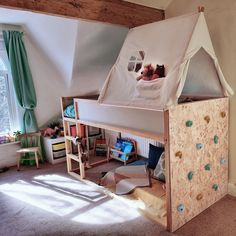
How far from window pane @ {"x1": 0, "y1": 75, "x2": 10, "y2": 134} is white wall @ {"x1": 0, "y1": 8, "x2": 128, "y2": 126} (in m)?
0.53

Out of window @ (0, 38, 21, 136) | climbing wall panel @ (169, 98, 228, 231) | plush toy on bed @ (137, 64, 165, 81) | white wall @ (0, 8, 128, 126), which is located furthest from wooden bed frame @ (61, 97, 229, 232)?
window @ (0, 38, 21, 136)

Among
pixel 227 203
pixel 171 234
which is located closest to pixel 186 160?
pixel 171 234

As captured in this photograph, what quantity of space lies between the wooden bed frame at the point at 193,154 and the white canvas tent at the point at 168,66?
0.53 ft

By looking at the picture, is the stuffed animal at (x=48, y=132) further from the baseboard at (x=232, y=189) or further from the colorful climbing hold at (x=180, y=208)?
the baseboard at (x=232, y=189)

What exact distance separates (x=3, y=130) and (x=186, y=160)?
351 centimetres

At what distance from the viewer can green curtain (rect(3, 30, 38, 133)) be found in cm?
405

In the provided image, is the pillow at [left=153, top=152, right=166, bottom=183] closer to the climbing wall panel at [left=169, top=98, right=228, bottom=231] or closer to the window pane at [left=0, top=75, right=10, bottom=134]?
the climbing wall panel at [left=169, top=98, right=228, bottom=231]

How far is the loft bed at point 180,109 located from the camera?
220 cm

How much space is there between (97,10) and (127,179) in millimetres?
2188

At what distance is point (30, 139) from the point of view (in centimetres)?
440

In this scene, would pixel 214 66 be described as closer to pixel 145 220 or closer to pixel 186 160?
pixel 186 160

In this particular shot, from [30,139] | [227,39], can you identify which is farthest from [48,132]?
[227,39]

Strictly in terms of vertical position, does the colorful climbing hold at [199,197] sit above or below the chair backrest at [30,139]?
below

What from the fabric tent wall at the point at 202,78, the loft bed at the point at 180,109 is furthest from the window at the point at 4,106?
the fabric tent wall at the point at 202,78
